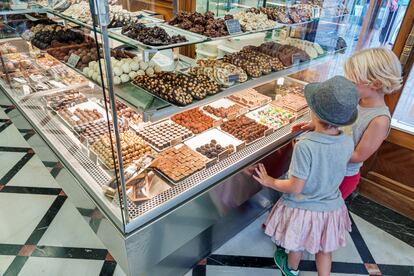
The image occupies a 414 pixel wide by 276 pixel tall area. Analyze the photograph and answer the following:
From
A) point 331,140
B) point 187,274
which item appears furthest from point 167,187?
point 331,140

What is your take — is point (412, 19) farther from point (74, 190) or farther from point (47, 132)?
point (47, 132)

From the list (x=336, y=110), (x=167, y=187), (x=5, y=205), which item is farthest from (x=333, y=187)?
(x=5, y=205)

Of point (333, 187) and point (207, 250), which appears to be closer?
point (333, 187)

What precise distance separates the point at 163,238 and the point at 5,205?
6.20ft

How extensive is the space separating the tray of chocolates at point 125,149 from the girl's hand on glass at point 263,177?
31.2 inches

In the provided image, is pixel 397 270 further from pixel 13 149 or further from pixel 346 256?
pixel 13 149

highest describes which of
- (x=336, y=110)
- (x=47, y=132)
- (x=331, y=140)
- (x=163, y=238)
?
(x=336, y=110)

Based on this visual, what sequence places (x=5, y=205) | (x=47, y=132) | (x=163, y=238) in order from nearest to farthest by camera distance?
(x=163, y=238) → (x=47, y=132) → (x=5, y=205)

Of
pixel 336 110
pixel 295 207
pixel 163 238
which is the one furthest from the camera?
pixel 295 207

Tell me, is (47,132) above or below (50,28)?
below

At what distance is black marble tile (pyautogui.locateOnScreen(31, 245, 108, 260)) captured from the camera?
227 cm

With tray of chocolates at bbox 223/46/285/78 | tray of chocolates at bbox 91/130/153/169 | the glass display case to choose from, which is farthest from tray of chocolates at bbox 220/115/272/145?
tray of chocolates at bbox 91/130/153/169

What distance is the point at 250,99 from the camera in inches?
113

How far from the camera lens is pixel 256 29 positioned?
2178mm
